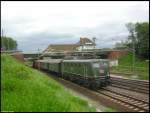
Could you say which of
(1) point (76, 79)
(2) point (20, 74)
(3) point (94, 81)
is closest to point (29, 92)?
(2) point (20, 74)

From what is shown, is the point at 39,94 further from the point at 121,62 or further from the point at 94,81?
the point at 121,62

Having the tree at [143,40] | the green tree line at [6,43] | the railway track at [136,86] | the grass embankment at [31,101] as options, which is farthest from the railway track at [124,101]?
the tree at [143,40]

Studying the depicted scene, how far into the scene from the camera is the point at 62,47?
129 meters

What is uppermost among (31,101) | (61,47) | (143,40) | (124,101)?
(143,40)

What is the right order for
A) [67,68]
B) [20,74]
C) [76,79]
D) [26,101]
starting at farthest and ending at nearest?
1. [67,68]
2. [76,79]
3. [20,74]
4. [26,101]

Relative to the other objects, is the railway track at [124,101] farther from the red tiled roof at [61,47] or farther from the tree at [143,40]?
the red tiled roof at [61,47]

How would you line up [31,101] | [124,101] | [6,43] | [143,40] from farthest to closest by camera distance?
[6,43] → [143,40] → [124,101] → [31,101]

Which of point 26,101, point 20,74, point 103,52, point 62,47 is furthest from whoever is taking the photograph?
point 62,47

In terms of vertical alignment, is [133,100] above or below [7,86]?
below

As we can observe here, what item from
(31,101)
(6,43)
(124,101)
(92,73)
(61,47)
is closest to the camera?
(31,101)

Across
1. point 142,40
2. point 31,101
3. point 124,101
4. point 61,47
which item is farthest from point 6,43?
point 31,101

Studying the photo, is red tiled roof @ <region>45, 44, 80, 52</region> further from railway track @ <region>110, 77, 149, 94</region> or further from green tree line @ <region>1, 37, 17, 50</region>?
railway track @ <region>110, 77, 149, 94</region>

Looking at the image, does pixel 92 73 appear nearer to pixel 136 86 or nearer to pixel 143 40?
pixel 136 86

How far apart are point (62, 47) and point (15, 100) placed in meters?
115
